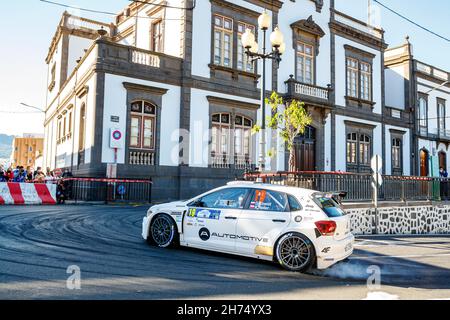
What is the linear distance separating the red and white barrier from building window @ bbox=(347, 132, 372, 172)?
19666mm

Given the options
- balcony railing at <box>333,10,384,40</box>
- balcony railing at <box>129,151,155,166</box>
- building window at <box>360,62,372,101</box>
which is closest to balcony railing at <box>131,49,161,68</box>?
balcony railing at <box>129,151,155,166</box>

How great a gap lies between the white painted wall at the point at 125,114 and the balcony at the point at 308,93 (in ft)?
24.6

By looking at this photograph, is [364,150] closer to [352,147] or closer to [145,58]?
[352,147]

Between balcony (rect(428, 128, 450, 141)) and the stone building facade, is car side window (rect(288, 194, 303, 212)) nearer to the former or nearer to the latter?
the stone building facade

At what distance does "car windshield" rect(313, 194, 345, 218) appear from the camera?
679 cm

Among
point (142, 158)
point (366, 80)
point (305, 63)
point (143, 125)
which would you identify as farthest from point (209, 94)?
point (366, 80)

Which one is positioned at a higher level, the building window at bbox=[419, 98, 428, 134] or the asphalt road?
the building window at bbox=[419, 98, 428, 134]

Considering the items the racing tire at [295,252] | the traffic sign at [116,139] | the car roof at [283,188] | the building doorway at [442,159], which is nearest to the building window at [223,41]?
the traffic sign at [116,139]

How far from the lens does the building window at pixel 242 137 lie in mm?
22484

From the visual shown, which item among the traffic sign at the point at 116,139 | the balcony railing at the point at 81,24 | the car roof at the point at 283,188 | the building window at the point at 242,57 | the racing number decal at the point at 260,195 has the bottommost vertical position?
the racing number decal at the point at 260,195

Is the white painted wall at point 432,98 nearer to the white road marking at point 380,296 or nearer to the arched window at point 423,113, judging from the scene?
the arched window at point 423,113

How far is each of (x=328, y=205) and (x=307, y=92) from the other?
19114 millimetres

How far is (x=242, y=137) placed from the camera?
894 inches
